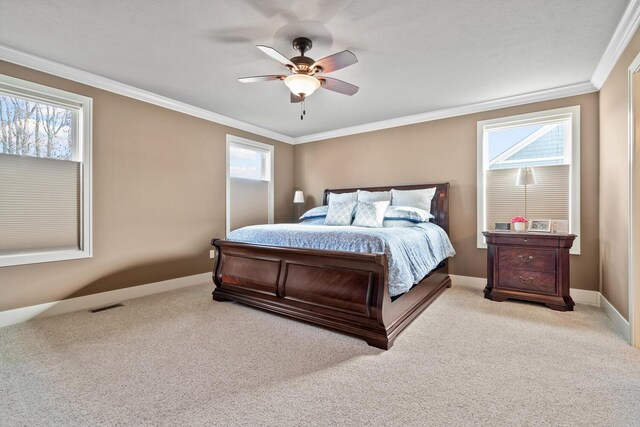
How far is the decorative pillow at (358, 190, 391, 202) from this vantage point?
4.40 metres

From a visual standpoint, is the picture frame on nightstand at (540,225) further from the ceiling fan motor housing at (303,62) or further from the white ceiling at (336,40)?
the ceiling fan motor housing at (303,62)

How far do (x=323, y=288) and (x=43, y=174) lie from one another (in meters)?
2.94

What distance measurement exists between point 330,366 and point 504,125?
3713 millimetres

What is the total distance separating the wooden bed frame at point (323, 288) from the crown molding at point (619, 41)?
8.07 feet

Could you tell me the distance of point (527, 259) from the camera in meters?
3.21

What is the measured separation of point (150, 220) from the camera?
11.9 feet

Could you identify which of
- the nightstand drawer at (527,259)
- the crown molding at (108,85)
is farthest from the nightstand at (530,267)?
the crown molding at (108,85)

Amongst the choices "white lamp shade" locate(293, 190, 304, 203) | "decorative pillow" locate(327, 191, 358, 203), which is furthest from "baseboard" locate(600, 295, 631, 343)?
"white lamp shade" locate(293, 190, 304, 203)

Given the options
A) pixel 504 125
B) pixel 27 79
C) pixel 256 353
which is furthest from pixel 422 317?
pixel 27 79

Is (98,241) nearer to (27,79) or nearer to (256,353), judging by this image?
(27,79)

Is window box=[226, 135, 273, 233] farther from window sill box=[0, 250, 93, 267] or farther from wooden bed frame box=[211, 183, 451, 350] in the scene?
window sill box=[0, 250, 93, 267]

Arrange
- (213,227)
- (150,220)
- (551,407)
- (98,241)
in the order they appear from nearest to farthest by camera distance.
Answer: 1. (551,407)
2. (98,241)
3. (150,220)
4. (213,227)

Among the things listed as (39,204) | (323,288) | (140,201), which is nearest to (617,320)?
(323,288)

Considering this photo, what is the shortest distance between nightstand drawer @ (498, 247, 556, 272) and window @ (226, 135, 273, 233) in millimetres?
3629
